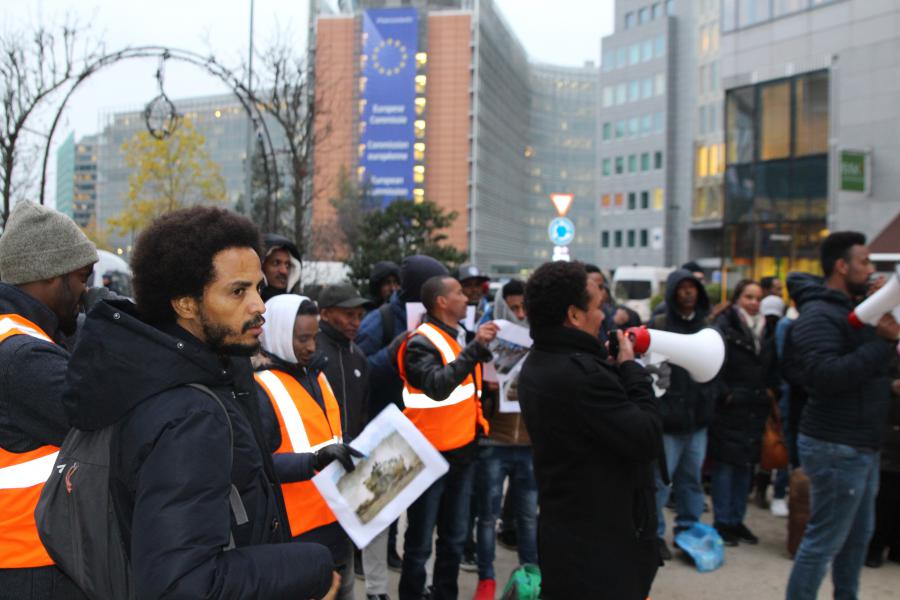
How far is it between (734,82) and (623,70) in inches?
1952

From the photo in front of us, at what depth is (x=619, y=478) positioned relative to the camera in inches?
118

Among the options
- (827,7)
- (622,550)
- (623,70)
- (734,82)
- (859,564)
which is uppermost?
(623,70)

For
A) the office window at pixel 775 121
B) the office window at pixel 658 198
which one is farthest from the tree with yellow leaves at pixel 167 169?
the office window at pixel 658 198

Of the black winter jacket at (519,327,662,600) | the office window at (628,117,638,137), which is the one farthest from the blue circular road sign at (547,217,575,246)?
the office window at (628,117,638,137)

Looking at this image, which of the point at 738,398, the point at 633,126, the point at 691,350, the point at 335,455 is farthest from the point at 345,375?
the point at 633,126

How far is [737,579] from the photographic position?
214 inches

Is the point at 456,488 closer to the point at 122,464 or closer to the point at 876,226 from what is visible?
the point at 122,464

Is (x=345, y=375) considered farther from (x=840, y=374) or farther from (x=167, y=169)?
(x=167, y=169)

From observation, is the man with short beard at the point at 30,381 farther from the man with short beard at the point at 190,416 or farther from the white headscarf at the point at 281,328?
the white headscarf at the point at 281,328

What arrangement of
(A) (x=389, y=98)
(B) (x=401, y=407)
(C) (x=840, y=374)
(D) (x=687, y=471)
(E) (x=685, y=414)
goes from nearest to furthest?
(C) (x=840, y=374)
(B) (x=401, y=407)
(E) (x=685, y=414)
(D) (x=687, y=471)
(A) (x=389, y=98)

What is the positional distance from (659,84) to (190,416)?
76179 mm

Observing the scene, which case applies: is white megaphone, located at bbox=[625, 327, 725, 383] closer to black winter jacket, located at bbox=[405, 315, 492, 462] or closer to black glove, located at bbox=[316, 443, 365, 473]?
black winter jacket, located at bbox=[405, 315, 492, 462]

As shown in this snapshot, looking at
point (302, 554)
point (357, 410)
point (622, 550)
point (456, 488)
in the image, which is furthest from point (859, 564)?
point (302, 554)

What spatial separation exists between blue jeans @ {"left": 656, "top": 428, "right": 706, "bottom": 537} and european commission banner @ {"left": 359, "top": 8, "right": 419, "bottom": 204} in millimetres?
85324
